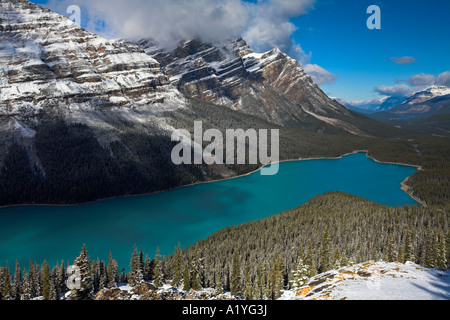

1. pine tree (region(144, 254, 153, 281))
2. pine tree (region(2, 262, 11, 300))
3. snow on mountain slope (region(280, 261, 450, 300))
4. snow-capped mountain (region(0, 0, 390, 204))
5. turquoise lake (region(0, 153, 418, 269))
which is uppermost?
snow-capped mountain (region(0, 0, 390, 204))

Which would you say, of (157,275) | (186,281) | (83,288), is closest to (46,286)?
(83,288)

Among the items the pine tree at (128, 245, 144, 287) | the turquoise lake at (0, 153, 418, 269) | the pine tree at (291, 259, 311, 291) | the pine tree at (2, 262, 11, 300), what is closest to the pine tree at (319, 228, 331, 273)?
the pine tree at (291, 259, 311, 291)

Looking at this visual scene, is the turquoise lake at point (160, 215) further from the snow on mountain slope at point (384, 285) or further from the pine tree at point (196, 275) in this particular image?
the snow on mountain slope at point (384, 285)

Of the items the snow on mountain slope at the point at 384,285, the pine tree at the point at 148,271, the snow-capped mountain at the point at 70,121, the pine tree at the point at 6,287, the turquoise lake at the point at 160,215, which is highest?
the snow-capped mountain at the point at 70,121

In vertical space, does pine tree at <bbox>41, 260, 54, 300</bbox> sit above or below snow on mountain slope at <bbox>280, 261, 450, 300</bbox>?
below

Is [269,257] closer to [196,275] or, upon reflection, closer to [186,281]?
[196,275]

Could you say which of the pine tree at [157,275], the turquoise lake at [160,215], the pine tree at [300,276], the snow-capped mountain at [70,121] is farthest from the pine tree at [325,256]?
the snow-capped mountain at [70,121]

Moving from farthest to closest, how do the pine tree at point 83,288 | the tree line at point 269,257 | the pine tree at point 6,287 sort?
the tree line at point 269,257 < the pine tree at point 6,287 < the pine tree at point 83,288

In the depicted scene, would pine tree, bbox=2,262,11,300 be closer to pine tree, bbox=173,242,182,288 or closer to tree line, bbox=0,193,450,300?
tree line, bbox=0,193,450,300

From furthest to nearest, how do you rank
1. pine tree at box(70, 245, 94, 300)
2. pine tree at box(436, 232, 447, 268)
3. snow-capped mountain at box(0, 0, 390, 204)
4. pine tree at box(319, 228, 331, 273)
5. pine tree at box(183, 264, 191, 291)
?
snow-capped mountain at box(0, 0, 390, 204) < pine tree at box(319, 228, 331, 273) < pine tree at box(183, 264, 191, 291) < pine tree at box(436, 232, 447, 268) < pine tree at box(70, 245, 94, 300)
